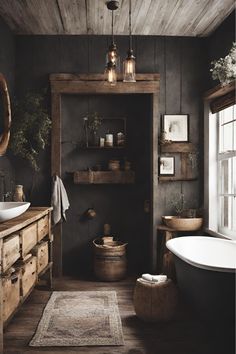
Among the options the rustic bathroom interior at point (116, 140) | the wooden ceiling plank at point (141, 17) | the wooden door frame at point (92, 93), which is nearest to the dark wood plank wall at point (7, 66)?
the rustic bathroom interior at point (116, 140)

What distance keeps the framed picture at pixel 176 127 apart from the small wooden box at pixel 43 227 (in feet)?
6.29

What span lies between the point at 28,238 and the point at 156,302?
4.11 ft

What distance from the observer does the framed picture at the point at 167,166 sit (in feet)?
16.6

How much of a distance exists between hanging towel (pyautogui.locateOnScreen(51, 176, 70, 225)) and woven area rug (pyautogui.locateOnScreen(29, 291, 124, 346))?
39.3 inches

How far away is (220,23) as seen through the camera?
4609 mm

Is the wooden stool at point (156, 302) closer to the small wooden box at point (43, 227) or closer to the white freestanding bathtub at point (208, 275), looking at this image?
the white freestanding bathtub at point (208, 275)

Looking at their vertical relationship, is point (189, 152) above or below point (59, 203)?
above

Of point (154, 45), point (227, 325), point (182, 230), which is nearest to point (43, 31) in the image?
point (154, 45)

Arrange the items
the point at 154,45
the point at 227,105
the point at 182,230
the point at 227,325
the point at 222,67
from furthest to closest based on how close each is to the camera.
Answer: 1. the point at 154,45
2. the point at 182,230
3. the point at 227,105
4. the point at 222,67
5. the point at 227,325

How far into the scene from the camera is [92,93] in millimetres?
5047

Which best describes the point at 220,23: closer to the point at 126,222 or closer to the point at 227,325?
the point at 126,222

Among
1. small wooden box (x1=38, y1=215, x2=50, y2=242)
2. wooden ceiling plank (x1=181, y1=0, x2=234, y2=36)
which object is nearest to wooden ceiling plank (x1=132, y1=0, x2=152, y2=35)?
wooden ceiling plank (x1=181, y1=0, x2=234, y2=36)

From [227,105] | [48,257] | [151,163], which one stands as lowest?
[48,257]

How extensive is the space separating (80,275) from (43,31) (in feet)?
10.5
